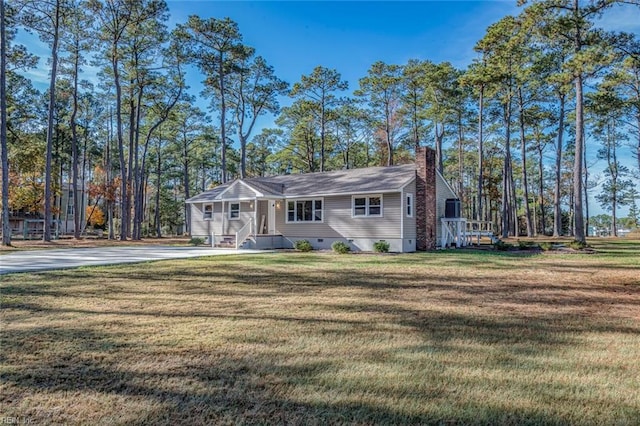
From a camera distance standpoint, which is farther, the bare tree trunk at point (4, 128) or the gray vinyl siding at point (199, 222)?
the gray vinyl siding at point (199, 222)

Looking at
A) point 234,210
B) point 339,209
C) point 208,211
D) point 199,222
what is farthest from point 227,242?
point 339,209

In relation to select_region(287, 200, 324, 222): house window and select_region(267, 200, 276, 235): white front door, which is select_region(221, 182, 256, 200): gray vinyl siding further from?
select_region(287, 200, 324, 222): house window

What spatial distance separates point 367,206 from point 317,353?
548 inches

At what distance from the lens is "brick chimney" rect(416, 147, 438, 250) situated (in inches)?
692

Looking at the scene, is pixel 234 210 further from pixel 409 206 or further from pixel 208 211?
pixel 409 206

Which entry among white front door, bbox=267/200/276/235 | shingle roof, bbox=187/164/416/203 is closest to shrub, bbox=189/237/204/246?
shingle roof, bbox=187/164/416/203

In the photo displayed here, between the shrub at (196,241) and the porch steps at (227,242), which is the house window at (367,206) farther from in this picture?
the shrub at (196,241)

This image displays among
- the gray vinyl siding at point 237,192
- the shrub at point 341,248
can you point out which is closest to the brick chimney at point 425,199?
→ the shrub at point 341,248

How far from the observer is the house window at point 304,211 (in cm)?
1919

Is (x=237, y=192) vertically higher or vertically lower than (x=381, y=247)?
higher

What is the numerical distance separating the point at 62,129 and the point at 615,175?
180 ft

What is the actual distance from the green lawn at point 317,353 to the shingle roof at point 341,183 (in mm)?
9833

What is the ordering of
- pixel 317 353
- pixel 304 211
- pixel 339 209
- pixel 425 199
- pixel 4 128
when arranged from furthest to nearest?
pixel 304 211 < pixel 339 209 < pixel 4 128 < pixel 425 199 < pixel 317 353

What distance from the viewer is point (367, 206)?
1766 cm
